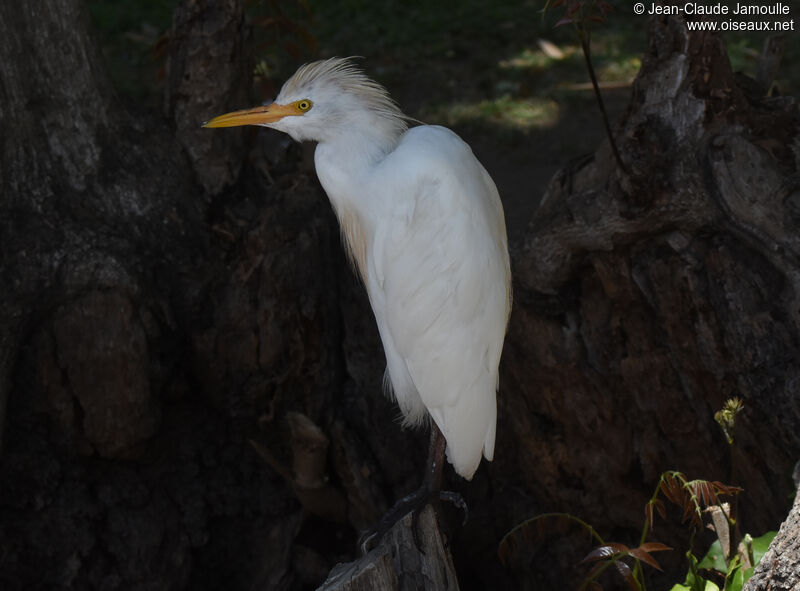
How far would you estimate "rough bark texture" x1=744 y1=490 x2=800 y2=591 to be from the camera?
1.67m

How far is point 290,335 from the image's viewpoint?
3178mm

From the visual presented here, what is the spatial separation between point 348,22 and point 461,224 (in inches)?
162

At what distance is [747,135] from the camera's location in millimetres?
2766

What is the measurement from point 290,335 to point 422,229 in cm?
97

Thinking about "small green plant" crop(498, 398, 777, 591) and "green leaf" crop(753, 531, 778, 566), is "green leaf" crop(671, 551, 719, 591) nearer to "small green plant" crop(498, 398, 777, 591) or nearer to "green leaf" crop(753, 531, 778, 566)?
"small green plant" crop(498, 398, 777, 591)

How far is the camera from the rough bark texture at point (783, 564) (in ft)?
5.49

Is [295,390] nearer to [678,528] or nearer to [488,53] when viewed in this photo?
[678,528]

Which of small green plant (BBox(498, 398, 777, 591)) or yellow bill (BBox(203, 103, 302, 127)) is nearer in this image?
small green plant (BBox(498, 398, 777, 591))

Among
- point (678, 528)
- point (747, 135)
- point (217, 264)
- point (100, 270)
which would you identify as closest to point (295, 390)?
point (217, 264)

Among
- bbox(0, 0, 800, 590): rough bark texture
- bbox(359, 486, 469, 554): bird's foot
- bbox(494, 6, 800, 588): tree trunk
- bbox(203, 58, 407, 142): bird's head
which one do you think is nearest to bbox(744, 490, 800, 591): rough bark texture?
bbox(494, 6, 800, 588): tree trunk

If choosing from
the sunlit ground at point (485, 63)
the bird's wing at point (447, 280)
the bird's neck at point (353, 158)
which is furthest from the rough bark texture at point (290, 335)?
the sunlit ground at point (485, 63)

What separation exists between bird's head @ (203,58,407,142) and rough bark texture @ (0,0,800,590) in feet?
2.22

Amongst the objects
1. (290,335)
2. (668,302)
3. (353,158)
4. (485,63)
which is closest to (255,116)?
(353,158)

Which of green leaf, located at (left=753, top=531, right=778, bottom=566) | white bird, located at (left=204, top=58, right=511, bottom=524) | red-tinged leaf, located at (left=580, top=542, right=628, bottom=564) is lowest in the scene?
green leaf, located at (left=753, top=531, right=778, bottom=566)
